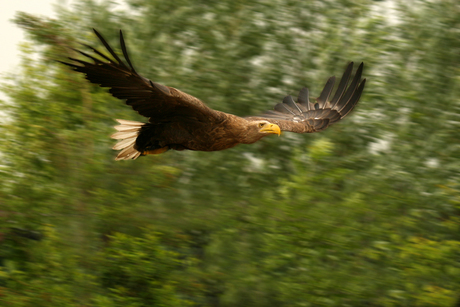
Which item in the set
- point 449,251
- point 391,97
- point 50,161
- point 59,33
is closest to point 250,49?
point 391,97

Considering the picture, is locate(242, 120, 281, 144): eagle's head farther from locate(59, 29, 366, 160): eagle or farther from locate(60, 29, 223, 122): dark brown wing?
locate(60, 29, 223, 122): dark brown wing

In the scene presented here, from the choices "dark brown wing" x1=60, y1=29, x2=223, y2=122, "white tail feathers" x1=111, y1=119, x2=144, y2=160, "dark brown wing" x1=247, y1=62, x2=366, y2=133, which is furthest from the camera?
"dark brown wing" x1=247, y1=62, x2=366, y2=133

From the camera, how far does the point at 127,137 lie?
602 cm

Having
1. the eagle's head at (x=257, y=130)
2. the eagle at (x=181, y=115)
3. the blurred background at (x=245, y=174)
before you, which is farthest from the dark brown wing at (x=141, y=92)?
the blurred background at (x=245, y=174)

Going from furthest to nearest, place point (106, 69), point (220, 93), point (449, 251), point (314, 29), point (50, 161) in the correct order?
1. point (314, 29)
2. point (220, 93)
3. point (50, 161)
4. point (449, 251)
5. point (106, 69)

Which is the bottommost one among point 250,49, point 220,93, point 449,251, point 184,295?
point 184,295

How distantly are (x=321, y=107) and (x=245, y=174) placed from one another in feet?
4.22

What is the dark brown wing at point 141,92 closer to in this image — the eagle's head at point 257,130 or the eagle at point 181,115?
the eagle at point 181,115

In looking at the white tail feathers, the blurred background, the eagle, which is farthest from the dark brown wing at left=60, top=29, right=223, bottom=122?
the blurred background

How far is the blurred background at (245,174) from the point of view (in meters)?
6.16

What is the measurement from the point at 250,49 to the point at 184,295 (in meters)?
3.31

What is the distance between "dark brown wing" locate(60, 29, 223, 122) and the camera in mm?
4316

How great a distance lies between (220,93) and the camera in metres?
6.96

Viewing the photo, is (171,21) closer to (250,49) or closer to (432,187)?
(250,49)
